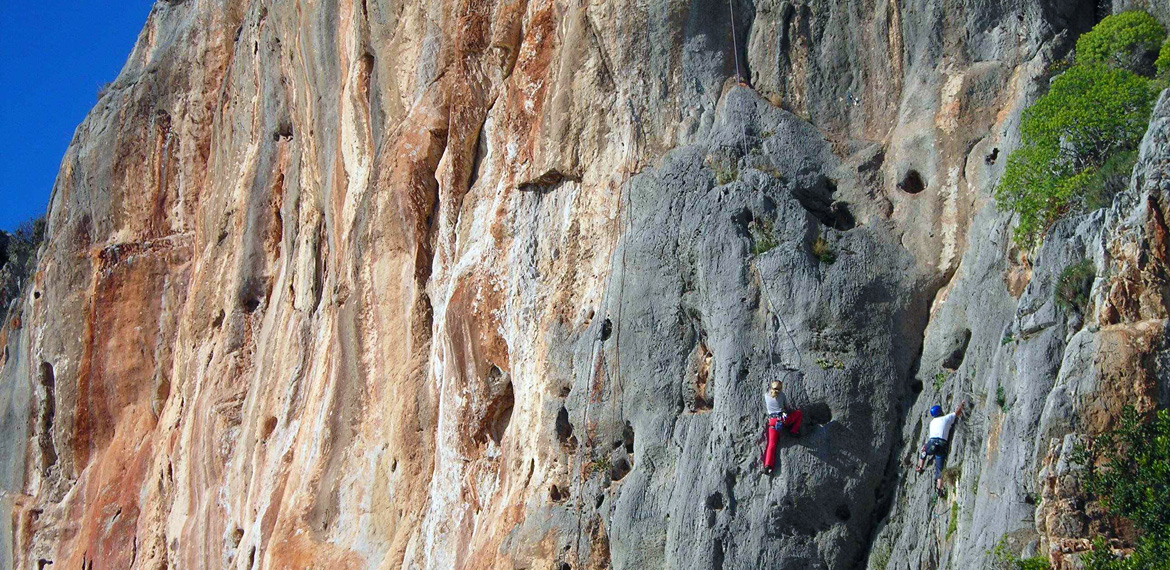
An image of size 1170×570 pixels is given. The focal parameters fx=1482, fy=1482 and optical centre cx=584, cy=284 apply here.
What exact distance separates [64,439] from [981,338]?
83.3ft

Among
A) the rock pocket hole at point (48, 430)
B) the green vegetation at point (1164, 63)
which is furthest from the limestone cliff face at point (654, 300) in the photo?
the rock pocket hole at point (48, 430)

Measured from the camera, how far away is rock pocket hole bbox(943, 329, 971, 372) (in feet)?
51.2

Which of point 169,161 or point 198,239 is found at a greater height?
point 169,161

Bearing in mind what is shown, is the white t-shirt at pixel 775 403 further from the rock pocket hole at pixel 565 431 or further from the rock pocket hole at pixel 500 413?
the rock pocket hole at pixel 500 413

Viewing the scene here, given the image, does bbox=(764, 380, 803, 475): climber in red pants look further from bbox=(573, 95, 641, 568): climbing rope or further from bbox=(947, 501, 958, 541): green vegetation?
bbox=(573, 95, 641, 568): climbing rope

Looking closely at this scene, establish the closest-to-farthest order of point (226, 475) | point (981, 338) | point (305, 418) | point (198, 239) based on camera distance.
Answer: point (981, 338)
point (305, 418)
point (226, 475)
point (198, 239)

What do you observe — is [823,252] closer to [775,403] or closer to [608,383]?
[775,403]

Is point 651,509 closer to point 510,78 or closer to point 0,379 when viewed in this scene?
point 510,78

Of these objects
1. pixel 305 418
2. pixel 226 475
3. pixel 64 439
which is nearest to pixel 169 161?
pixel 64 439

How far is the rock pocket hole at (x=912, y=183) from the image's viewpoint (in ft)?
56.3

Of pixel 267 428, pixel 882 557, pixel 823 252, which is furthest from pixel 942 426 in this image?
pixel 267 428

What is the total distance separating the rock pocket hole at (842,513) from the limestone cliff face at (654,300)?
0.04 metres

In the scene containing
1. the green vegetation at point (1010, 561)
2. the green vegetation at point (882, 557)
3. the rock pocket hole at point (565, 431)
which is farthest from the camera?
the rock pocket hole at point (565, 431)

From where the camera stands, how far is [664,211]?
17828 mm
